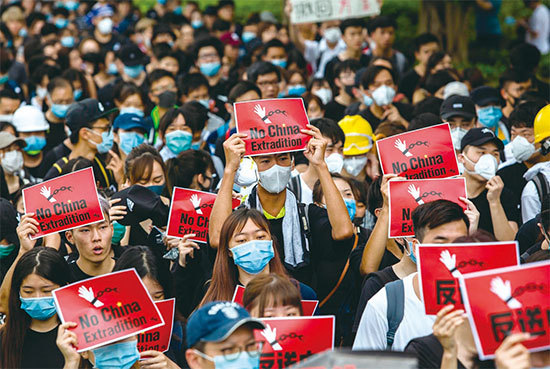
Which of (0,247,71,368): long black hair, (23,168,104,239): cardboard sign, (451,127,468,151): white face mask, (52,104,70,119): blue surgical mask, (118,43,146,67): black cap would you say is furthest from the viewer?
(118,43,146,67): black cap

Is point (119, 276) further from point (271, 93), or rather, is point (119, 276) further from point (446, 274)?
point (271, 93)

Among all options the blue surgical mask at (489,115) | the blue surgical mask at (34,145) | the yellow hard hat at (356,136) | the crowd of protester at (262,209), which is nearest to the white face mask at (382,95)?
the crowd of protester at (262,209)

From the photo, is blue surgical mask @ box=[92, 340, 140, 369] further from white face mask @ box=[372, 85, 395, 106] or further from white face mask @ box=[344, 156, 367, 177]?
white face mask @ box=[372, 85, 395, 106]

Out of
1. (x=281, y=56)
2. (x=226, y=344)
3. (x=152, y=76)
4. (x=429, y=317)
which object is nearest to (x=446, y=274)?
(x=429, y=317)

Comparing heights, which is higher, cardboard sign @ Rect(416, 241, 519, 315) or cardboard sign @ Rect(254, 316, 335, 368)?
cardboard sign @ Rect(416, 241, 519, 315)

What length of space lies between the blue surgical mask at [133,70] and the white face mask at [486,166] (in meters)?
7.71

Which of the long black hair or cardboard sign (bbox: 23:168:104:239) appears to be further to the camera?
cardboard sign (bbox: 23:168:104:239)

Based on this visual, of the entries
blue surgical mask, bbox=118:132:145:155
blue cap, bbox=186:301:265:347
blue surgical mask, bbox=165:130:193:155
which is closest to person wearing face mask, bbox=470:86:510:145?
blue surgical mask, bbox=165:130:193:155

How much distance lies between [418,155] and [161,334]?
92.9 inches

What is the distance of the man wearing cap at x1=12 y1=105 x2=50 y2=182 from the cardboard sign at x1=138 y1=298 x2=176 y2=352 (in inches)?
179

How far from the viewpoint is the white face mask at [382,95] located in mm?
10352

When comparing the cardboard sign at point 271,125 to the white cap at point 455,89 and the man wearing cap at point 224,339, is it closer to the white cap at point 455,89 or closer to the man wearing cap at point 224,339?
the man wearing cap at point 224,339

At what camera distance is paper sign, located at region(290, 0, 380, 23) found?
12.7 m

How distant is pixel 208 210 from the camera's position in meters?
6.73
